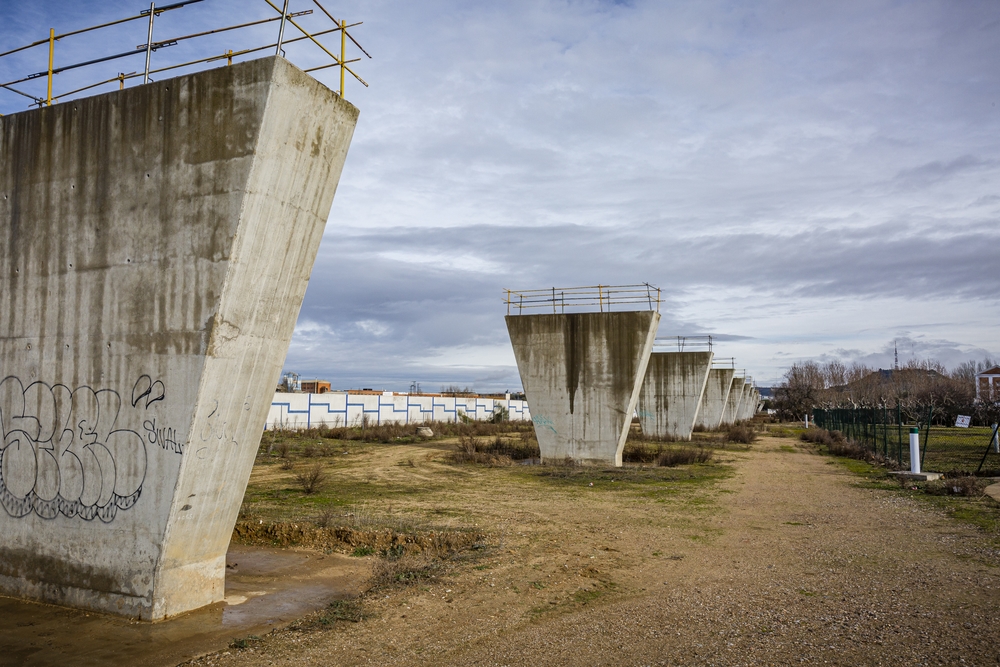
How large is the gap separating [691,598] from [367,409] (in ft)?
138

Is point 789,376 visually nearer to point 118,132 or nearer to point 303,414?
point 303,414

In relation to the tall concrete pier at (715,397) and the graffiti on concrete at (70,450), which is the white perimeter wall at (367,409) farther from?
the graffiti on concrete at (70,450)

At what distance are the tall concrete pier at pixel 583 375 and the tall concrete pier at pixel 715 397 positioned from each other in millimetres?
25649

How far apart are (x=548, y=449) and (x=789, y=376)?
85435mm

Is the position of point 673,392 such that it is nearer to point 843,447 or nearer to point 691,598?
point 843,447

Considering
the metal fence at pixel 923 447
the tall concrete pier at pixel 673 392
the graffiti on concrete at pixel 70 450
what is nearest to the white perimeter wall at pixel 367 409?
the tall concrete pier at pixel 673 392

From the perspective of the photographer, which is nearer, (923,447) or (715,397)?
(923,447)

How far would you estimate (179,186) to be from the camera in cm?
654

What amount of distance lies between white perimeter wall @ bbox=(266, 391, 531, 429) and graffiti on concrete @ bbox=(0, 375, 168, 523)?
2807 cm

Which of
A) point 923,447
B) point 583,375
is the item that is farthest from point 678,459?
point 923,447

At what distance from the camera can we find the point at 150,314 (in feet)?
21.4

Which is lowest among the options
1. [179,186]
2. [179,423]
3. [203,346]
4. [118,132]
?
[179,423]

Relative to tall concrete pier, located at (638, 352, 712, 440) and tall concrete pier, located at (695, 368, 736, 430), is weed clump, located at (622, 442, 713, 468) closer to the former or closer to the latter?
tall concrete pier, located at (638, 352, 712, 440)

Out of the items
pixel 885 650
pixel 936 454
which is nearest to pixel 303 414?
pixel 936 454
